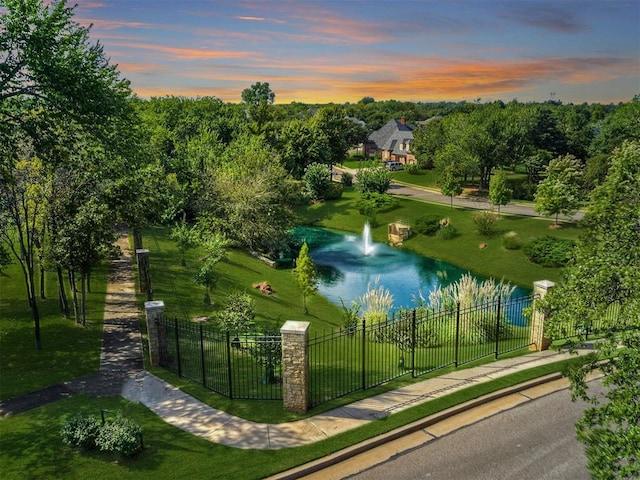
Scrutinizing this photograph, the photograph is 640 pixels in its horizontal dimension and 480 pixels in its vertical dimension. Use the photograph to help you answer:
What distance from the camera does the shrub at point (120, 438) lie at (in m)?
11.3

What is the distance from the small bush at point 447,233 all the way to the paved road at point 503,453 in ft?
108

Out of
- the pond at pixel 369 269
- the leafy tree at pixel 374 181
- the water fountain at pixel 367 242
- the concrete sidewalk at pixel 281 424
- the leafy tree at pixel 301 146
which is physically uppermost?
the leafy tree at pixel 301 146

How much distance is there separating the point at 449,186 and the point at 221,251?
3469cm

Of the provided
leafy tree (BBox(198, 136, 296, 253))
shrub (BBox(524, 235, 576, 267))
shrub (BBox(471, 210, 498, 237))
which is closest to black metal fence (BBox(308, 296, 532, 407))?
shrub (BBox(524, 235, 576, 267))

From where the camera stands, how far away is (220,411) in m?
13.8

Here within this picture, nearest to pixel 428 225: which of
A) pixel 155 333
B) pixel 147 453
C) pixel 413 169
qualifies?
pixel 413 169

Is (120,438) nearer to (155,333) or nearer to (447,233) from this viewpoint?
(155,333)

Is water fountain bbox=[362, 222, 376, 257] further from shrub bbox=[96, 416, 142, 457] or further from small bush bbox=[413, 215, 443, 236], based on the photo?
shrub bbox=[96, 416, 142, 457]

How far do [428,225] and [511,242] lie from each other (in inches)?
350

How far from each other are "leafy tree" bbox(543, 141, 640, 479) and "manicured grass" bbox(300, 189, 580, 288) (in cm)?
2102

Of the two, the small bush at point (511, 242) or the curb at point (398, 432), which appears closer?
the curb at point (398, 432)

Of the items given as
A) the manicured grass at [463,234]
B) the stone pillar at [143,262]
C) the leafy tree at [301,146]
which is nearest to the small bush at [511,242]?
the manicured grass at [463,234]

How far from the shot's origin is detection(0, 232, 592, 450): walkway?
12.7m

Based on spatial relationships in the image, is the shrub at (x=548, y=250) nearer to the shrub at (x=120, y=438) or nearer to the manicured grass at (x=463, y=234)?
the manicured grass at (x=463, y=234)
